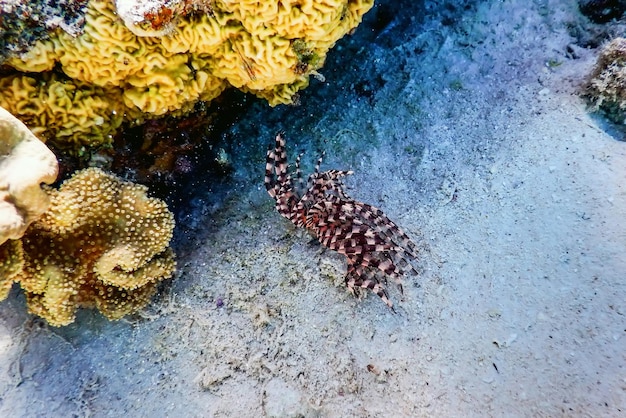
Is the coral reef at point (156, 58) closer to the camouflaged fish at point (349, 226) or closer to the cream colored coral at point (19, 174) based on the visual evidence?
the cream colored coral at point (19, 174)

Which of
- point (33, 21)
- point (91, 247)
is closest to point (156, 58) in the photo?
point (33, 21)

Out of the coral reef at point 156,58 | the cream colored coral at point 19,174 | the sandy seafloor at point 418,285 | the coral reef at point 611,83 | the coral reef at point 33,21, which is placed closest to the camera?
the cream colored coral at point 19,174

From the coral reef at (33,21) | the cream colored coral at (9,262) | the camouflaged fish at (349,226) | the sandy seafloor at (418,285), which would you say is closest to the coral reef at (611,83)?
the sandy seafloor at (418,285)

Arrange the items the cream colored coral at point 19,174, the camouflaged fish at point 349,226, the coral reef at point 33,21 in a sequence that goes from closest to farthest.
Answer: the cream colored coral at point 19,174, the coral reef at point 33,21, the camouflaged fish at point 349,226

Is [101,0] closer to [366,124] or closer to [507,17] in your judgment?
[366,124]

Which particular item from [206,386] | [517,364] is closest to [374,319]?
[517,364]

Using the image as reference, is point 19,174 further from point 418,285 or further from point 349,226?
point 418,285
